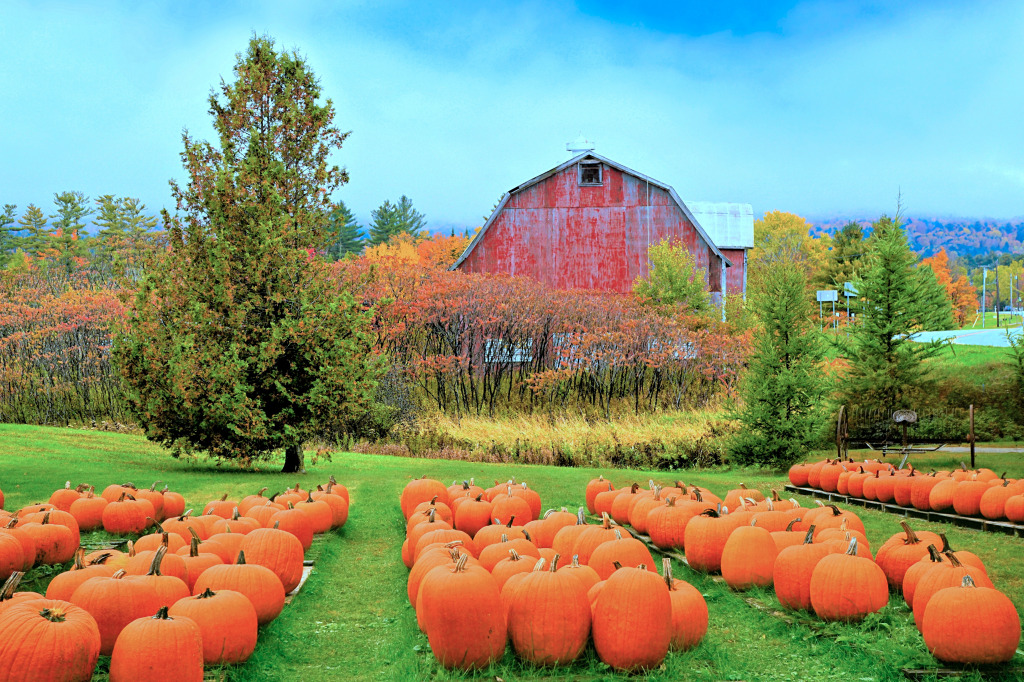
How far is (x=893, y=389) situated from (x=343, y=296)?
34.2ft

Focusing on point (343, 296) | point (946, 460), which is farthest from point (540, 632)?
point (946, 460)

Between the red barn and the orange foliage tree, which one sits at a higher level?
the orange foliage tree

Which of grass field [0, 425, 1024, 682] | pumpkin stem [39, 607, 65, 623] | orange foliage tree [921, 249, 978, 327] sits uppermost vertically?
orange foliage tree [921, 249, 978, 327]

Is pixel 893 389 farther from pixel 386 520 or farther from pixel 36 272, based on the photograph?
pixel 36 272

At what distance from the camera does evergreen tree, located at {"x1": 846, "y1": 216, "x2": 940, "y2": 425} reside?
14.9 meters

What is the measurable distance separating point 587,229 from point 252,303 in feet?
65.1

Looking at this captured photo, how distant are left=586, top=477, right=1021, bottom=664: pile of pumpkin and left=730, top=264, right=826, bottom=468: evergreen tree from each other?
236 inches

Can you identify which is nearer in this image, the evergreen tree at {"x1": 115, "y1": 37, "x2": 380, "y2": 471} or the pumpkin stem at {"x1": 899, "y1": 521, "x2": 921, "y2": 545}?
the pumpkin stem at {"x1": 899, "y1": 521, "x2": 921, "y2": 545}

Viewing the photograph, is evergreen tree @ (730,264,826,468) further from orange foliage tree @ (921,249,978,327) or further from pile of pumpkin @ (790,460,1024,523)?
orange foliage tree @ (921,249,978,327)

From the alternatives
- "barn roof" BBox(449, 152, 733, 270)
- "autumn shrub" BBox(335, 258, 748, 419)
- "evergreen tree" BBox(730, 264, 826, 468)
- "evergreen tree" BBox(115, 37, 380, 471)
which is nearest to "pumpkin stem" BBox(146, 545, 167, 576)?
"evergreen tree" BBox(115, 37, 380, 471)

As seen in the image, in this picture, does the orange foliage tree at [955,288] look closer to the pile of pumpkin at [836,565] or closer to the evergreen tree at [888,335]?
the evergreen tree at [888,335]

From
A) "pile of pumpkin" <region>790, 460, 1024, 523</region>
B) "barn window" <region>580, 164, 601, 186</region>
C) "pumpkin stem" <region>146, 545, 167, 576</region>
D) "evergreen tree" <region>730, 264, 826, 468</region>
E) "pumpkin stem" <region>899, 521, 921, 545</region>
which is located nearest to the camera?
"pumpkin stem" <region>146, 545, 167, 576</region>

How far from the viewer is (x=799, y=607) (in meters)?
5.27

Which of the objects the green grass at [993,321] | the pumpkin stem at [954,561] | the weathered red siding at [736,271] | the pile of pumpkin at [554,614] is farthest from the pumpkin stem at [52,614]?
the green grass at [993,321]
